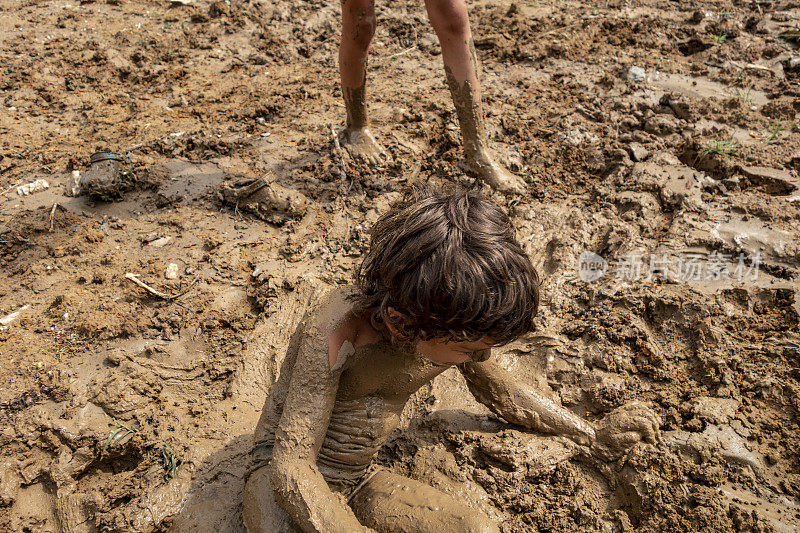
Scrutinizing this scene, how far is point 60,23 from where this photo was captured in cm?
462

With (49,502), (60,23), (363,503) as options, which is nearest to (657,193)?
(363,503)

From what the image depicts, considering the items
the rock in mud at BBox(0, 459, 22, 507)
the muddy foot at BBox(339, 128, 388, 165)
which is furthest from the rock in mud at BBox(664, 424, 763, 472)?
the rock in mud at BBox(0, 459, 22, 507)

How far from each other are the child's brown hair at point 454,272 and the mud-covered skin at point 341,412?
26 cm

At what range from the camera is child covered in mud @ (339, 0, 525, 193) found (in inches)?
107

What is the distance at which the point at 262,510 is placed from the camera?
179cm

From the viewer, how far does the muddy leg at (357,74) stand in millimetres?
2959

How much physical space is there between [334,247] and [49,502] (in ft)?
5.59

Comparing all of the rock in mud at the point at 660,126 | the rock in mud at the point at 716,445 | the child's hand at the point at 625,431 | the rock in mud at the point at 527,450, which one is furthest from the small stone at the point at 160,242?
the rock in mud at the point at 660,126

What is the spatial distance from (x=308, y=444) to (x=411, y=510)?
0.48 metres

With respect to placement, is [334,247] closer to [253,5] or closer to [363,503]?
[363,503]

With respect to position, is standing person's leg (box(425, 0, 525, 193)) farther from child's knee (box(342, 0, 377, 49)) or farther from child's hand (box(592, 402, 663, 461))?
child's hand (box(592, 402, 663, 461))

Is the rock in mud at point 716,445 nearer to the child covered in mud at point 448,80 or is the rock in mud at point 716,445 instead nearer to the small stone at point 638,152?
the child covered in mud at point 448,80

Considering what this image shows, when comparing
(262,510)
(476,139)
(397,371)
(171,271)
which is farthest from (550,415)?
(171,271)

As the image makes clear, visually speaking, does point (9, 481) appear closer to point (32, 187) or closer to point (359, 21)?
point (32, 187)
